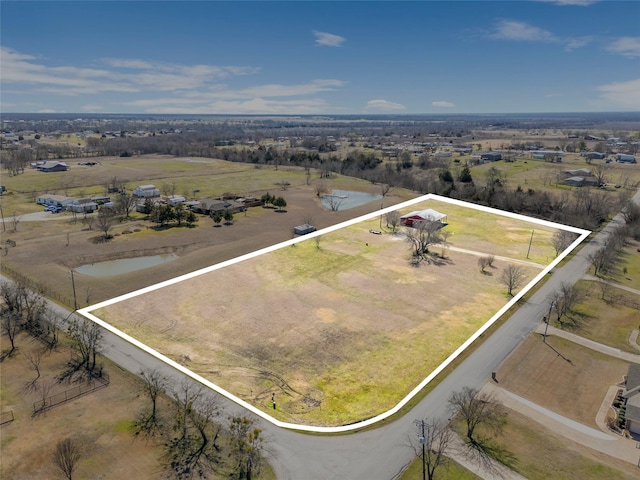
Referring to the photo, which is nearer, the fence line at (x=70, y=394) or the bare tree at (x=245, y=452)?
the bare tree at (x=245, y=452)

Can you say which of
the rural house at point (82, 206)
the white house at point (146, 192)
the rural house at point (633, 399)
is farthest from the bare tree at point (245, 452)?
the white house at point (146, 192)

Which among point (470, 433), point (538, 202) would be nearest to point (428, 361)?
point (470, 433)

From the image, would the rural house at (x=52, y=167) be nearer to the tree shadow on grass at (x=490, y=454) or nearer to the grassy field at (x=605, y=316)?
the grassy field at (x=605, y=316)

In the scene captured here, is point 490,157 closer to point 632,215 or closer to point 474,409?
point 632,215

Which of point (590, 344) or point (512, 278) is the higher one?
point (512, 278)

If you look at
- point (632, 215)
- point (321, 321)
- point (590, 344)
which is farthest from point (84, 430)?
point (632, 215)

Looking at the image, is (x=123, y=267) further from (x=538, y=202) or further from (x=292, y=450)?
(x=538, y=202)
